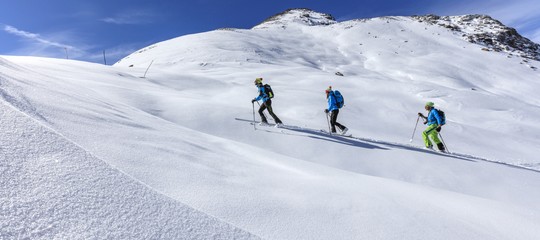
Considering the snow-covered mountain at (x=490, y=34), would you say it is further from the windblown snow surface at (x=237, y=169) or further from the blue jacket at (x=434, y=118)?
the blue jacket at (x=434, y=118)

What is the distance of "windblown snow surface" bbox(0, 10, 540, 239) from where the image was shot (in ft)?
6.01

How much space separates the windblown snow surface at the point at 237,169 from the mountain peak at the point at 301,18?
70.7 meters

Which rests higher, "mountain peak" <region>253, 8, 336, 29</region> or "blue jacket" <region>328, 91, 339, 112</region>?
"mountain peak" <region>253, 8, 336, 29</region>

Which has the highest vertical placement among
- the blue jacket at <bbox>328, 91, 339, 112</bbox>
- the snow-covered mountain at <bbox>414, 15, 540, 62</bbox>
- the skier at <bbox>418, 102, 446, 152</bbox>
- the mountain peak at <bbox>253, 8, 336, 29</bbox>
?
the mountain peak at <bbox>253, 8, 336, 29</bbox>

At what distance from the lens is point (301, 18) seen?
93.2 metres

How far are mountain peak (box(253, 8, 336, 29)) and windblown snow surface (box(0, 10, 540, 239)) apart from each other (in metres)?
70.7

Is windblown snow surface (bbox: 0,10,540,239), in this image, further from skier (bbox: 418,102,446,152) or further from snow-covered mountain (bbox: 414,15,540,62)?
snow-covered mountain (bbox: 414,15,540,62)

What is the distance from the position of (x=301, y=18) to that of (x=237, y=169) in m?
94.5

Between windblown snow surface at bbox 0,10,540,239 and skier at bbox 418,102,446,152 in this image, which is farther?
skier at bbox 418,102,446,152

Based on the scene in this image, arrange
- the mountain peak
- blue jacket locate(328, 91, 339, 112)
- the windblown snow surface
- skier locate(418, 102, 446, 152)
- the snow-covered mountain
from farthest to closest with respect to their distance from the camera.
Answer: the mountain peak, the snow-covered mountain, blue jacket locate(328, 91, 339, 112), skier locate(418, 102, 446, 152), the windblown snow surface

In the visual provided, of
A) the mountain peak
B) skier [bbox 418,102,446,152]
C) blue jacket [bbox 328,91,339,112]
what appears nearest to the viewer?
skier [bbox 418,102,446,152]

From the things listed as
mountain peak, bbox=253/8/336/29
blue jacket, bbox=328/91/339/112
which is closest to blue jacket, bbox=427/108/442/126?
blue jacket, bbox=328/91/339/112

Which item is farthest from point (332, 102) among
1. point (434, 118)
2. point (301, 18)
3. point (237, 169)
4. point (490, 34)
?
point (301, 18)

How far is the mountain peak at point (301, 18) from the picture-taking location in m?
86.5
